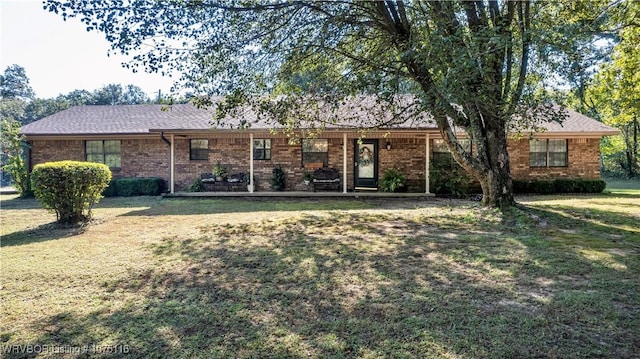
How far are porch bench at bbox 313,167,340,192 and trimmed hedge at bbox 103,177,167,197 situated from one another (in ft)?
20.8

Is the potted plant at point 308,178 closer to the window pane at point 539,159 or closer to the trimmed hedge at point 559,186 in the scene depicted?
the trimmed hedge at point 559,186

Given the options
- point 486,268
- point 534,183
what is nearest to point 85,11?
point 486,268

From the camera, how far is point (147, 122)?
16938 mm

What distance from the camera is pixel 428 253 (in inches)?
222

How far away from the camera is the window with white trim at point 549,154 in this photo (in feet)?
51.9

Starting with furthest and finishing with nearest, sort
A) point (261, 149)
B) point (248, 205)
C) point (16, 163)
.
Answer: point (261, 149)
point (16, 163)
point (248, 205)

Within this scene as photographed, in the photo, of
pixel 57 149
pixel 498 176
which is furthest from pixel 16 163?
pixel 498 176

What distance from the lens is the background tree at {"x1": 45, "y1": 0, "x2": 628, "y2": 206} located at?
21.3 feet

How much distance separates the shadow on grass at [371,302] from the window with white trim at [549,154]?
1047cm

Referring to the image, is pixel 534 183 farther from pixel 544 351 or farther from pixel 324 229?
pixel 544 351

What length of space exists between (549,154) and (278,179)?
11182 millimetres

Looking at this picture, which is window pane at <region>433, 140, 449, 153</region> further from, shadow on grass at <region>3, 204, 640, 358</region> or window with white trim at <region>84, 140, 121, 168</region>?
window with white trim at <region>84, 140, 121, 168</region>

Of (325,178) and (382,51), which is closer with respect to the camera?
(382,51)

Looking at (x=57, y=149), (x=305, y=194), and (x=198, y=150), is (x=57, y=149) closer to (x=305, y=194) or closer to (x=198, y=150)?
(x=198, y=150)
